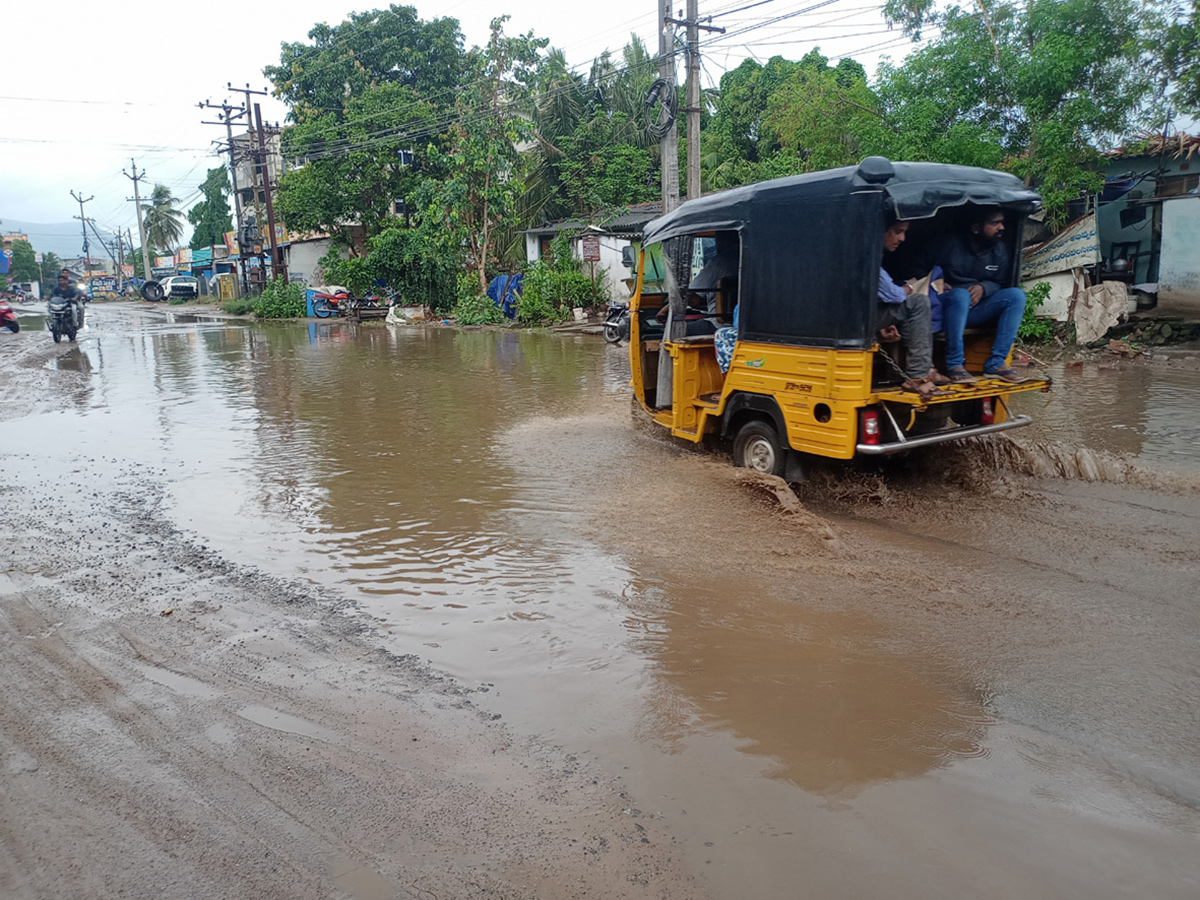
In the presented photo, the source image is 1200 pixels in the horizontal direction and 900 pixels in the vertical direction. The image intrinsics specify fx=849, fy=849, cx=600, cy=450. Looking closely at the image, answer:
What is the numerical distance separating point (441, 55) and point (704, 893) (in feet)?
114

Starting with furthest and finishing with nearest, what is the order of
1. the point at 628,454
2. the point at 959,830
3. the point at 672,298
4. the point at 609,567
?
the point at 628,454 < the point at 672,298 < the point at 609,567 < the point at 959,830

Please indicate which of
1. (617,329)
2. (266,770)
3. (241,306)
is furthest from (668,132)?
(241,306)

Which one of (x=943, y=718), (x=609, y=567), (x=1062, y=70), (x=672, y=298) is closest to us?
(x=943, y=718)

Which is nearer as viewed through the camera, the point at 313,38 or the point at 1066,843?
the point at 1066,843

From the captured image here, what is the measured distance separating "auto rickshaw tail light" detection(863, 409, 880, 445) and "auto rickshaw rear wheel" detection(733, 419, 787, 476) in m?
0.84

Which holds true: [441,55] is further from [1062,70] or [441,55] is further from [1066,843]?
[1066,843]

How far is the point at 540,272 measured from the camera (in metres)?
24.2

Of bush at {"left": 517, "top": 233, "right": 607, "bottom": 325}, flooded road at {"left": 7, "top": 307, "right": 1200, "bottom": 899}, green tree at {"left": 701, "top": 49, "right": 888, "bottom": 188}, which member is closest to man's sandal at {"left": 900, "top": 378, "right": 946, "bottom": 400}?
flooded road at {"left": 7, "top": 307, "right": 1200, "bottom": 899}

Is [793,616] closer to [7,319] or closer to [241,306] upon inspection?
[7,319]

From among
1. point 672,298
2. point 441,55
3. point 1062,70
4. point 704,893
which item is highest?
point 441,55

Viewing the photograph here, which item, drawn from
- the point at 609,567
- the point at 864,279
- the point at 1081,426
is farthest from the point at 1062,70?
the point at 609,567

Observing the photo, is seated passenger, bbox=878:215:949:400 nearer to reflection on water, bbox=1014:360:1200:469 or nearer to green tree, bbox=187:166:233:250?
reflection on water, bbox=1014:360:1200:469

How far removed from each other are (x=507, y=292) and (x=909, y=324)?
20.9 meters

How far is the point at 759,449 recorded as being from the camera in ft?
22.0
